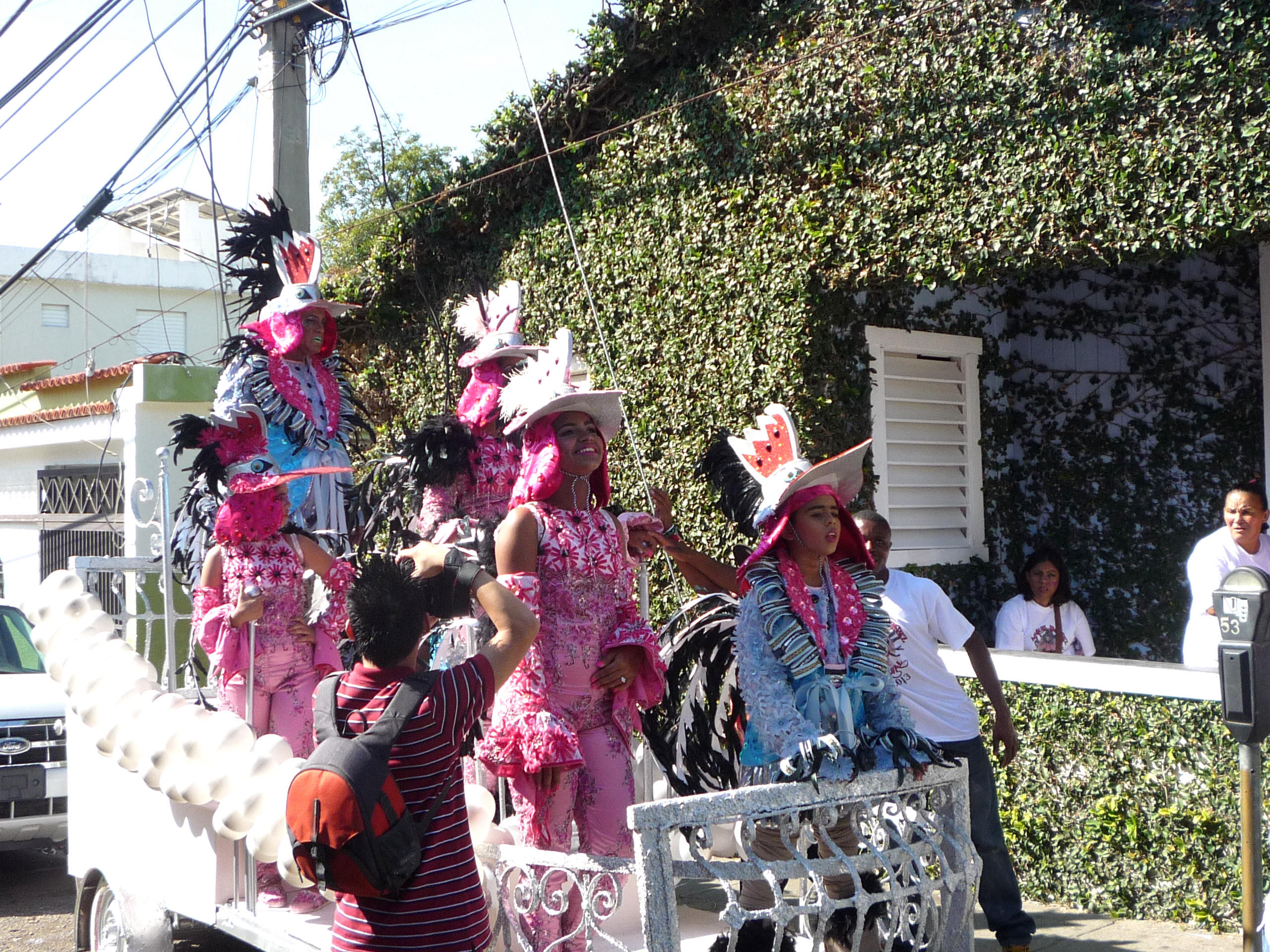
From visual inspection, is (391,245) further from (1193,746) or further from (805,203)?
(1193,746)

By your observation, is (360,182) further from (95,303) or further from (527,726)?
(527,726)

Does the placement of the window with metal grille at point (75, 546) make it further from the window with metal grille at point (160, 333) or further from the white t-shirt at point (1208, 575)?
the window with metal grille at point (160, 333)

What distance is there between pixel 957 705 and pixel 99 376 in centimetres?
1222

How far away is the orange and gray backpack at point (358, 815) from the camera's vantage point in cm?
270

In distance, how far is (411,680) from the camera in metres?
2.87

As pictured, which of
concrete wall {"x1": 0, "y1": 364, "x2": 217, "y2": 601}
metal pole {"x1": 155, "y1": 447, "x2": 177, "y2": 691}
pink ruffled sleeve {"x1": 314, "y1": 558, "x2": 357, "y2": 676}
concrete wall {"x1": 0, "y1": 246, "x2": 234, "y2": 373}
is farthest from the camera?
concrete wall {"x1": 0, "y1": 246, "x2": 234, "y2": 373}

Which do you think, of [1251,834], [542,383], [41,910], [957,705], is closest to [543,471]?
[542,383]

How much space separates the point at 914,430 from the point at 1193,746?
263 cm

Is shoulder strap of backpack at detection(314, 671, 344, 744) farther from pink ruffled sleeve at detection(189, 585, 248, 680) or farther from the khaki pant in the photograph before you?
pink ruffled sleeve at detection(189, 585, 248, 680)

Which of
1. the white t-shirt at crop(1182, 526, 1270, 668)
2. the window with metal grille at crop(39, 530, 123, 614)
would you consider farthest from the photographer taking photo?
the window with metal grille at crop(39, 530, 123, 614)

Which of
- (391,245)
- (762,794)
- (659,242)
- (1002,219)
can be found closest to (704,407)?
(659,242)

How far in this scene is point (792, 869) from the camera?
9.96 ft

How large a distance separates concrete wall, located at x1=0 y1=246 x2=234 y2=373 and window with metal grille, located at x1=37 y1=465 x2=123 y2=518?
14.4m

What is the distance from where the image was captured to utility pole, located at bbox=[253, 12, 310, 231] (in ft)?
27.7
